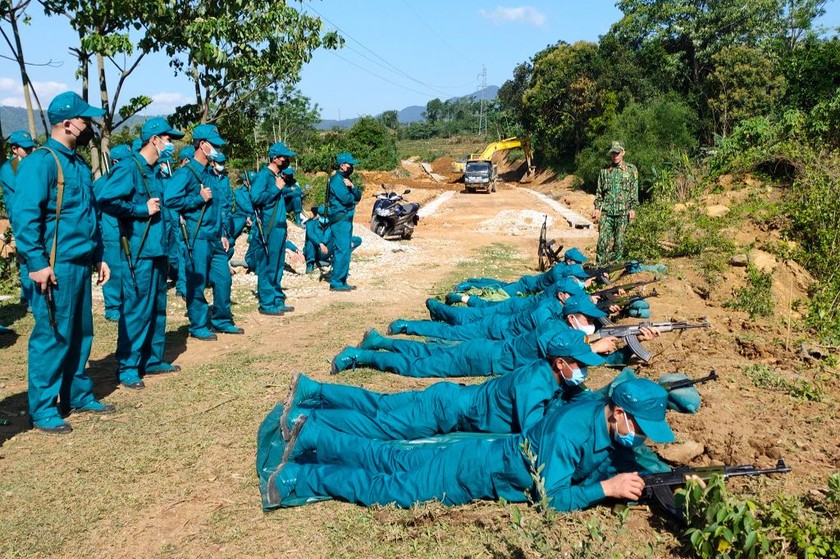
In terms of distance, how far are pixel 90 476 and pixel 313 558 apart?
5.36ft

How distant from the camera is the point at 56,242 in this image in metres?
4.35

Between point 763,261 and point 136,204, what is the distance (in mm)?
7445

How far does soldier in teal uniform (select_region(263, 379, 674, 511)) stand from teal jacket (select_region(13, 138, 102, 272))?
2096 mm

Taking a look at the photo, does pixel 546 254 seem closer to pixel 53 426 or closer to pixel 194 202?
pixel 194 202

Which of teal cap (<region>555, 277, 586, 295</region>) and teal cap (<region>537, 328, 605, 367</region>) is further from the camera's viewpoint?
teal cap (<region>555, 277, 586, 295</region>)

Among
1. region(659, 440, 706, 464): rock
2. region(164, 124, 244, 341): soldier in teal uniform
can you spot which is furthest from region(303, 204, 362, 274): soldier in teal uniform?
region(659, 440, 706, 464): rock

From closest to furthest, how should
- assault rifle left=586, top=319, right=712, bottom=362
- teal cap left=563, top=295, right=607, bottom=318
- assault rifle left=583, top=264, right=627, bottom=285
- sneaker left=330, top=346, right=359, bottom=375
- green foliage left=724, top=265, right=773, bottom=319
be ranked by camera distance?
teal cap left=563, top=295, right=607, bottom=318, assault rifle left=586, top=319, right=712, bottom=362, sneaker left=330, top=346, right=359, bottom=375, green foliage left=724, top=265, right=773, bottom=319, assault rifle left=583, top=264, right=627, bottom=285

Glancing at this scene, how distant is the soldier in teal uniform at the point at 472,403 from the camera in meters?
3.72

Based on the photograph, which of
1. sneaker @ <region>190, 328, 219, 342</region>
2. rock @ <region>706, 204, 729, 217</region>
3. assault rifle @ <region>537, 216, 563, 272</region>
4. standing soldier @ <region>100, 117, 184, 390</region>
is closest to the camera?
standing soldier @ <region>100, 117, 184, 390</region>

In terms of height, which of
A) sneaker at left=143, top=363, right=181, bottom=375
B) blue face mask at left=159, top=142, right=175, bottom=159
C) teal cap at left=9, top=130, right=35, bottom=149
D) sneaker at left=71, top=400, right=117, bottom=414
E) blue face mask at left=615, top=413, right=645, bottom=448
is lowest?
sneaker at left=143, top=363, right=181, bottom=375

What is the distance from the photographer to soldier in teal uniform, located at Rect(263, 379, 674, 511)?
3232 mm

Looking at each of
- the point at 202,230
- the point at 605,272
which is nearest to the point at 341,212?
the point at 202,230

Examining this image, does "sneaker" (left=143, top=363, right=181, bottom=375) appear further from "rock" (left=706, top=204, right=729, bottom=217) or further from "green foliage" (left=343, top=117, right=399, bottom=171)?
"green foliage" (left=343, top=117, right=399, bottom=171)

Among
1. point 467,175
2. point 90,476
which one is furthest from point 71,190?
point 467,175
